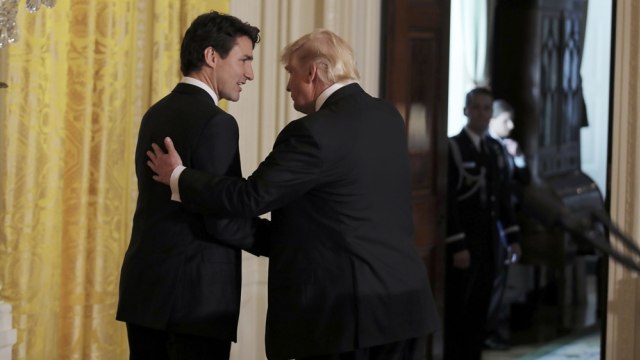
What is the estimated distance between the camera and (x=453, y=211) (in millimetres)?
5590

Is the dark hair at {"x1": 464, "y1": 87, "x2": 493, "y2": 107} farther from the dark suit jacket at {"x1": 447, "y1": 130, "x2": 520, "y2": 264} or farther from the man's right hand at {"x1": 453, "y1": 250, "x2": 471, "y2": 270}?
the man's right hand at {"x1": 453, "y1": 250, "x2": 471, "y2": 270}

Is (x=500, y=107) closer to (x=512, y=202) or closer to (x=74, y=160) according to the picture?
(x=512, y=202)

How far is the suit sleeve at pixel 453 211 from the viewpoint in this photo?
18.3ft

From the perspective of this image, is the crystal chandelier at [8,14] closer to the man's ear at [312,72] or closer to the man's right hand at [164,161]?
the man's right hand at [164,161]

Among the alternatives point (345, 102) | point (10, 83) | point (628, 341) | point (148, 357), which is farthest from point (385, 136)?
point (628, 341)

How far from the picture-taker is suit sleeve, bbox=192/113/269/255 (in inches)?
120

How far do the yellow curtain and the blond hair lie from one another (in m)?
1.59

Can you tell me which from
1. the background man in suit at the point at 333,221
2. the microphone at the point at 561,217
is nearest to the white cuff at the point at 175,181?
the background man in suit at the point at 333,221

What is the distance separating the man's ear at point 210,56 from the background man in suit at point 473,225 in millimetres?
2505

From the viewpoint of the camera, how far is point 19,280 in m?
4.25

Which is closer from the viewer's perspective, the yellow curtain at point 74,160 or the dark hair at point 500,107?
the yellow curtain at point 74,160

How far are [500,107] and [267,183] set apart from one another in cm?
271

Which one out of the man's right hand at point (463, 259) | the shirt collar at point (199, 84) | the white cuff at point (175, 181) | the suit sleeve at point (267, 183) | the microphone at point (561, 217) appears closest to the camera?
the microphone at point (561, 217)

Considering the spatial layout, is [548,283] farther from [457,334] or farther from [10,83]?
[10,83]
